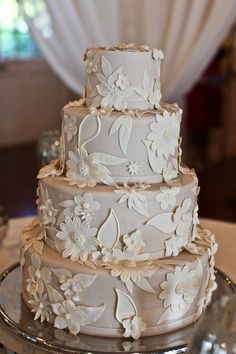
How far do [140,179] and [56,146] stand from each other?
2.51 ft

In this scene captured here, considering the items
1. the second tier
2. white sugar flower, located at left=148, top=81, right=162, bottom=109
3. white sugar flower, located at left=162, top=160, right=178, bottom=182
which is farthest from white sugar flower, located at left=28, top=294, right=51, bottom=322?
white sugar flower, located at left=148, top=81, right=162, bottom=109

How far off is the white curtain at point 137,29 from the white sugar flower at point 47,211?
1764 mm

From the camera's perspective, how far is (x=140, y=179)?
1216mm

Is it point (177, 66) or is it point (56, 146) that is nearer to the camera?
point (56, 146)

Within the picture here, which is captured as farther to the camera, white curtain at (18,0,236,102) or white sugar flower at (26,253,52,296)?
white curtain at (18,0,236,102)

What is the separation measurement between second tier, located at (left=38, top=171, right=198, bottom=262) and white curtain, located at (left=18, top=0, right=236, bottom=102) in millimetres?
1752

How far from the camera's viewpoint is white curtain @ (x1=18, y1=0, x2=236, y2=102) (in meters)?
2.86

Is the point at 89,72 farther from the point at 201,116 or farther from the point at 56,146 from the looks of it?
the point at 201,116

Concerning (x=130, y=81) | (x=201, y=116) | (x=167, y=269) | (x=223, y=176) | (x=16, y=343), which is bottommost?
(x=223, y=176)

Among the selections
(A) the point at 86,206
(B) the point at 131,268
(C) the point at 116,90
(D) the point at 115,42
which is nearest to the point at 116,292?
(B) the point at 131,268

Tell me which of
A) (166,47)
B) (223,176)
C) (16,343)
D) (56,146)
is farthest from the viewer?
(223,176)

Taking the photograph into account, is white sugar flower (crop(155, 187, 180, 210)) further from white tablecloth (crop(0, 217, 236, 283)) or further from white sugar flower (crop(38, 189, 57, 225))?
white tablecloth (crop(0, 217, 236, 283))

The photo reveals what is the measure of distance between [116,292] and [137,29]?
2042mm

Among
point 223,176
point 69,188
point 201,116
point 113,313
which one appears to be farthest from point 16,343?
point 201,116
